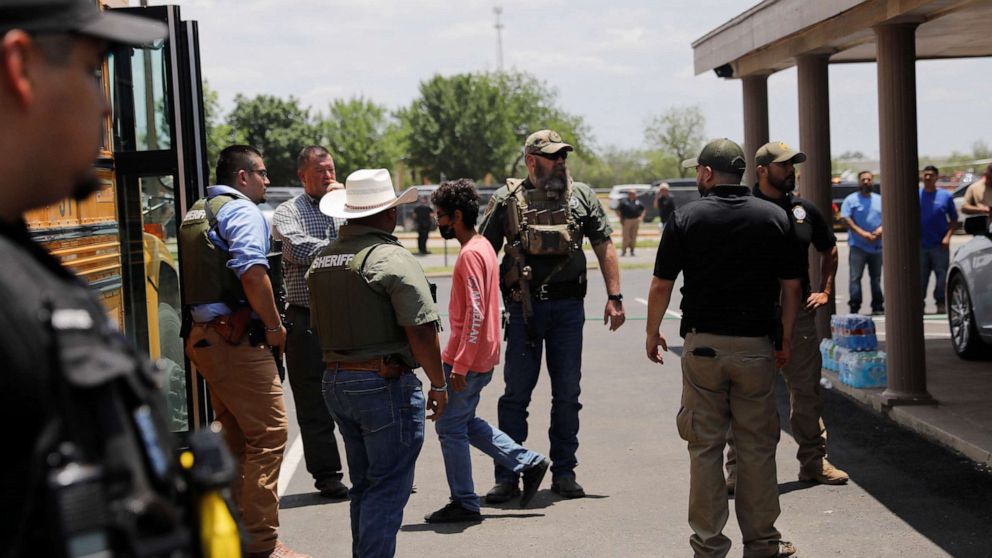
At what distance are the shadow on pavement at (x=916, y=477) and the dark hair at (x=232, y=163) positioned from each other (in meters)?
3.73

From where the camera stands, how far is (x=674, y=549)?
5.96 m

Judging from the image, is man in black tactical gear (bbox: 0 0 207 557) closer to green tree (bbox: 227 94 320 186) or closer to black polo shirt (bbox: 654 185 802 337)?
black polo shirt (bbox: 654 185 802 337)

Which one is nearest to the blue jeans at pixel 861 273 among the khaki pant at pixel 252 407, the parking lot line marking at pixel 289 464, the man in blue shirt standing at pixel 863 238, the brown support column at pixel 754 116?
the man in blue shirt standing at pixel 863 238

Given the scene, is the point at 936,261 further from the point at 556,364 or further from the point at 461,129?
the point at 461,129

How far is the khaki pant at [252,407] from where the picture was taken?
5.71 metres

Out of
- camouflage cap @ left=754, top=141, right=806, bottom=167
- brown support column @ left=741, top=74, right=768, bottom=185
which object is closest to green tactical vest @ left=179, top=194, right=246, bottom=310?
camouflage cap @ left=754, top=141, right=806, bottom=167

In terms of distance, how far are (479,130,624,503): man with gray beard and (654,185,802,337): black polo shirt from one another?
4.47 feet

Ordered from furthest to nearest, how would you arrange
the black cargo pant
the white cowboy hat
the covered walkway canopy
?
the covered walkway canopy < the black cargo pant < the white cowboy hat

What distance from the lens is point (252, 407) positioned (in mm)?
5746

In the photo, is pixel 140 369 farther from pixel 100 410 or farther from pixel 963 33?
pixel 963 33

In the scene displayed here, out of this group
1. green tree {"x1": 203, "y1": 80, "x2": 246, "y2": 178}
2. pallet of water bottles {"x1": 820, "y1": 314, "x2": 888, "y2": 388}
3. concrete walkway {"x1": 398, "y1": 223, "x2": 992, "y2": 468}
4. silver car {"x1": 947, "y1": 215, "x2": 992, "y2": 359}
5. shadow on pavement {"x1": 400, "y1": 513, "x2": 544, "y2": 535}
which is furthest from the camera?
green tree {"x1": 203, "y1": 80, "x2": 246, "y2": 178}

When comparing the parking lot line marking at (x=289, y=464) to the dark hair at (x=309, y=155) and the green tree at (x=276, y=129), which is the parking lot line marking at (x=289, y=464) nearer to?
the dark hair at (x=309, y=155)

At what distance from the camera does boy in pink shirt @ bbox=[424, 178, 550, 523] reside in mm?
6141

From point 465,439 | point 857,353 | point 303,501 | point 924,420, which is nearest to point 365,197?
point 465,439
